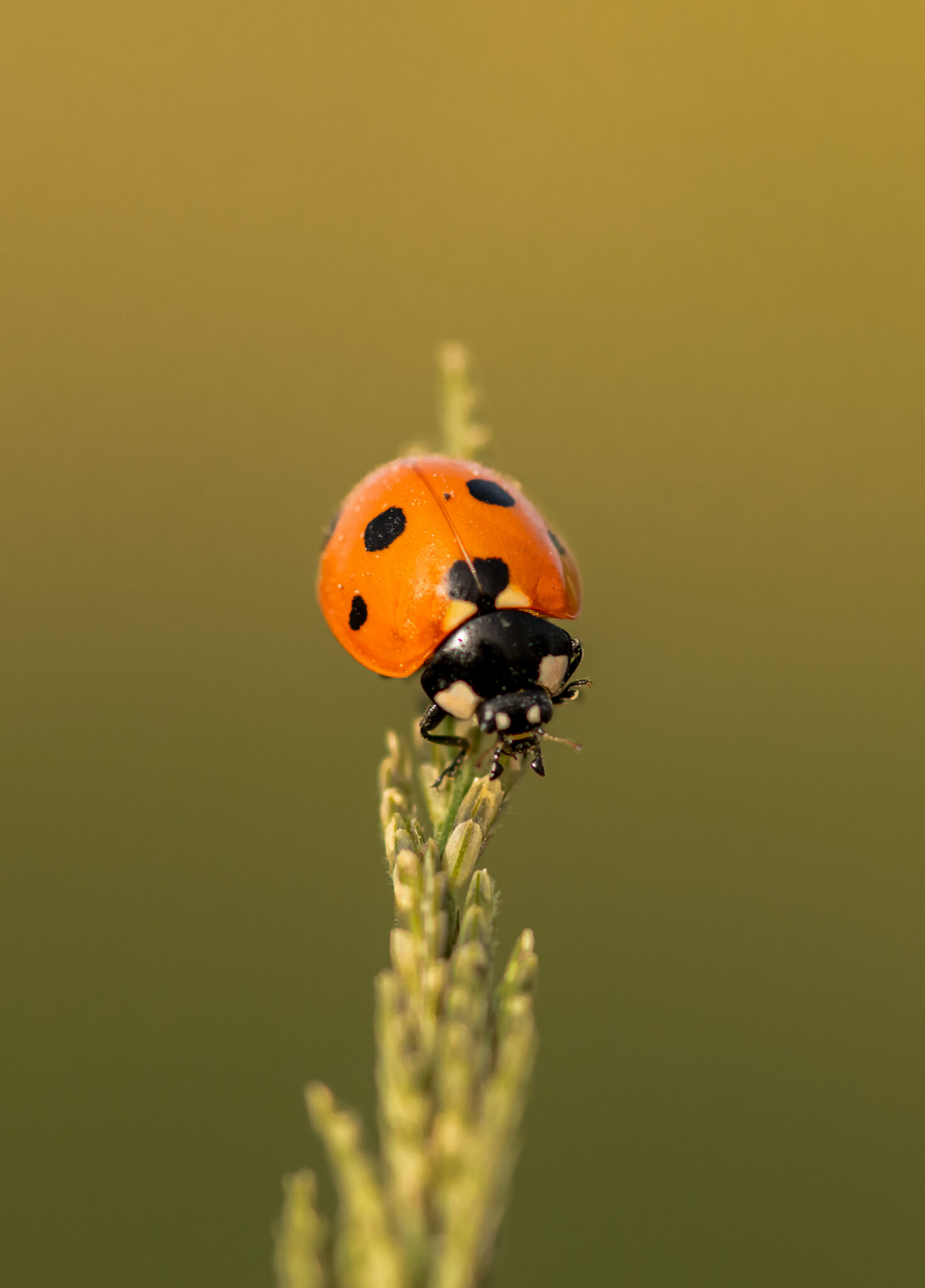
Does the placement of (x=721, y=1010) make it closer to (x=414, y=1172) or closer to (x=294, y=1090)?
(x=294, y=1090)

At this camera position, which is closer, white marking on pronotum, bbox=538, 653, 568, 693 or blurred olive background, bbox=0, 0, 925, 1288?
white marking on pronotum, bbox=538, 653, 568, 693

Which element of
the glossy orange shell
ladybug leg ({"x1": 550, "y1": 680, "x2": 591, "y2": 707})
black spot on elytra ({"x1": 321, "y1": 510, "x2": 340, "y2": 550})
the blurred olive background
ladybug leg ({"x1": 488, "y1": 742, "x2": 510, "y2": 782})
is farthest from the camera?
the blurred olive background

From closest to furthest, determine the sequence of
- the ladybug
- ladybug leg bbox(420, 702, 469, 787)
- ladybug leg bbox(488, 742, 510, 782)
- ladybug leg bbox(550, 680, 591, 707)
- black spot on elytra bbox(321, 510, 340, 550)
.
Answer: ladybug leg bbox(488, 742, 510, 782), ladybug leg bbox(420, 702, 469, 787), the ladybug, ladybug leg bbox(550, 680, 591, 707), black spot on elytra bbox(321, 510, 340, 550)

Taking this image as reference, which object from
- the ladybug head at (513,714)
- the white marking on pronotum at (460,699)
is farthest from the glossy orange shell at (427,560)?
the ladybug head at (513,714)

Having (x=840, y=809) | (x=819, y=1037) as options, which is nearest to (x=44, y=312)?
(x=840, y=809)

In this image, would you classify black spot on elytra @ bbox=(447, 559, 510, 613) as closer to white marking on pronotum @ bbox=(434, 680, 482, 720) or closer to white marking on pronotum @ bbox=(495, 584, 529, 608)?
white marking on pronotum @ bbox=(495, 584, 529, 608)

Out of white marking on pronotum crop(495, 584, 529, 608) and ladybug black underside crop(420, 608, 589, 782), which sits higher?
white marking on pronotum crop(495, 584, 529, 608)

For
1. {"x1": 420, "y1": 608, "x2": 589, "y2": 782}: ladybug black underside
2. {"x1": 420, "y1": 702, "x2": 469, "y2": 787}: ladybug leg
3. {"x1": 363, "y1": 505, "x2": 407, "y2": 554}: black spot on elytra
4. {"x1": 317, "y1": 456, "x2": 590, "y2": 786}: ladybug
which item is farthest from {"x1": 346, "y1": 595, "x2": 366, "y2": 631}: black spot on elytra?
{"x1": 420, "y1": 702, "x2": 469, "y2": 787}: ladybug leg
